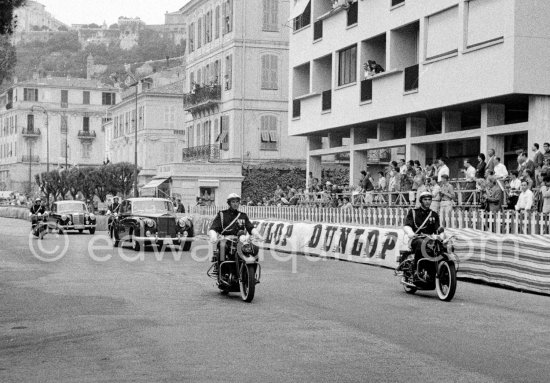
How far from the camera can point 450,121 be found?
31.9m

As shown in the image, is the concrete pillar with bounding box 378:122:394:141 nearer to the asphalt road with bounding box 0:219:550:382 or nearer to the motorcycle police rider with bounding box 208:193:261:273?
the asphalt road with bounding box 0:219:550:382

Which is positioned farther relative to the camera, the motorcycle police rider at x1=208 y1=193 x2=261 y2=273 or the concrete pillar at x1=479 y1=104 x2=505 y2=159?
the concrete pillar at x1=479 y1=104 x2=505 y2=159

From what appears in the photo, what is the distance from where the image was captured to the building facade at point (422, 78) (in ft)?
87.7

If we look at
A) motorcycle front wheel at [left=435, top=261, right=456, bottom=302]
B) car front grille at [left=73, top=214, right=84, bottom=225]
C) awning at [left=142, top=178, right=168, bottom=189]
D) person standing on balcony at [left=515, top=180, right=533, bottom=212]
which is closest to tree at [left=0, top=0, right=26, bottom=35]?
motorcycle front wheel at [left=435, top=261, right=456, bottom=302]

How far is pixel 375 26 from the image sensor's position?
1399 inches

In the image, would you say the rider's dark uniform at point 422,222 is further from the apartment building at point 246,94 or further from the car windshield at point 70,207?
the apartment building at point 246,94

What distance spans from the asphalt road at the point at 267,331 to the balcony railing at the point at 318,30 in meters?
23.5

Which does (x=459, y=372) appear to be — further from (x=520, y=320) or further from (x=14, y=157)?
(x=14, y=157)

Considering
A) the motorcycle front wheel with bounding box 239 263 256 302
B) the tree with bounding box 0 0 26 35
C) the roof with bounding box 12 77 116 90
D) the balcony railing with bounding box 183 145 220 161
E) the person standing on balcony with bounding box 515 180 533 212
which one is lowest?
the motorcycle front wheel with bounding box 239 263 256 302

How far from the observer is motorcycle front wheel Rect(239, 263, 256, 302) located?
14.7 meters

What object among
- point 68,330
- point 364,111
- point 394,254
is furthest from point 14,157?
point 68,330

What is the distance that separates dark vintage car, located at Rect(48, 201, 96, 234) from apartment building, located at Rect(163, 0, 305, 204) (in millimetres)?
12969

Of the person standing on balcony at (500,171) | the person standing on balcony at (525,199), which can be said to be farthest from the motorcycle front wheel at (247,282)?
the person standing on balcony at (500,171)

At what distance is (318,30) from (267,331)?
104ft
